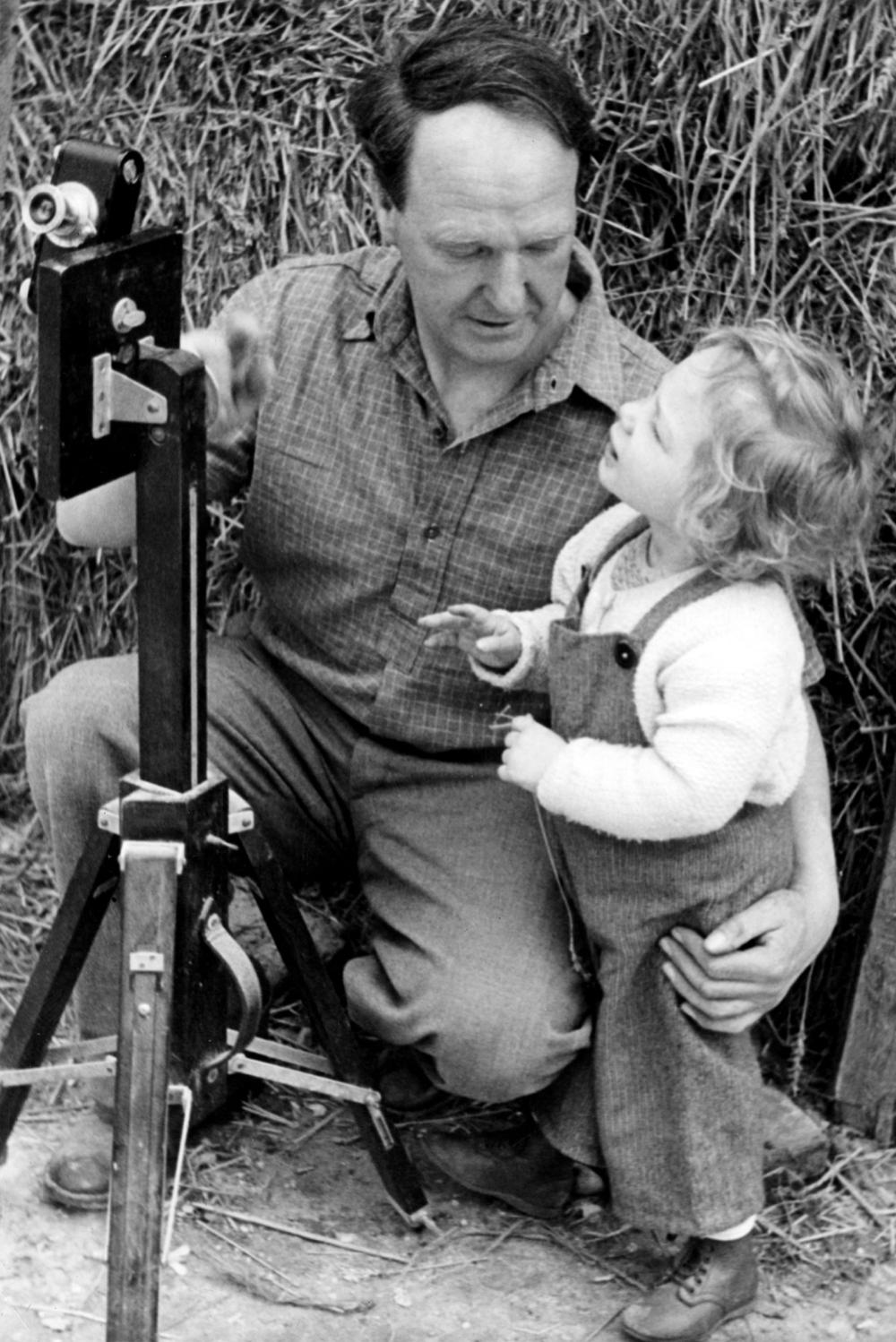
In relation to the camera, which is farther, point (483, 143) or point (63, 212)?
point (483, 143)

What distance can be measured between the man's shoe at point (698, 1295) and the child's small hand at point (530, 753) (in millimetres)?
671

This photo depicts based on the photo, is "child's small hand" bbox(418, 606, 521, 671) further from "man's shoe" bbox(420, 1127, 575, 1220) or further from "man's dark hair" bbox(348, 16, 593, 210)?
"man's shoe" bbox(420, 1127, 575, 1220)

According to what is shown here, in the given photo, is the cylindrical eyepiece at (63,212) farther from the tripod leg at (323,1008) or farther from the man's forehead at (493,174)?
the tripod leg at (323,1008)

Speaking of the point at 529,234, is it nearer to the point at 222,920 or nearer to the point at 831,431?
the point at 831,431

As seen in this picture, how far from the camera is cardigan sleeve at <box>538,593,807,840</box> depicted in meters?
2.10

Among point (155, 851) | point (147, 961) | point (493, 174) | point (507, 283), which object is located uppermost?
point (493, 174)

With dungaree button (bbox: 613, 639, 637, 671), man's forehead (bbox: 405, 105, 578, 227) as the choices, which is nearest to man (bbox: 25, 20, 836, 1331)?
man's forehead (bbox: 405, 105, 578, 227)

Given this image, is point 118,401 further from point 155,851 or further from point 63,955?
point 63,955

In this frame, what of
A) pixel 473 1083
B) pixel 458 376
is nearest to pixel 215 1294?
pixel 473 1083

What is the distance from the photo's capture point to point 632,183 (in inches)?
107

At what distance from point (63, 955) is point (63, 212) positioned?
0.89 m

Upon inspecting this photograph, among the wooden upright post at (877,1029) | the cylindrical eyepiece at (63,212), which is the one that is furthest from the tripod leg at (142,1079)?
the wooden upright post at (877,1029)

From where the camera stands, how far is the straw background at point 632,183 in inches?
102

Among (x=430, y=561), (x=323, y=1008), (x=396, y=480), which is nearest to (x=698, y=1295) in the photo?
(x=323, y=1008)
